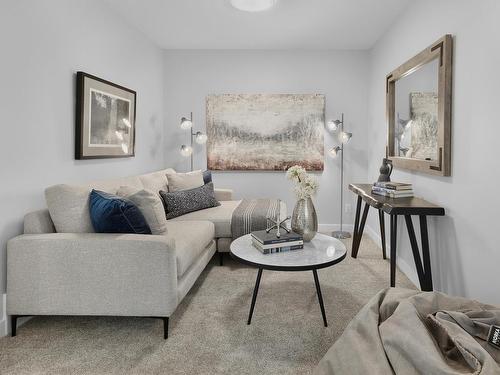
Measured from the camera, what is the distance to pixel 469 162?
2311 mm

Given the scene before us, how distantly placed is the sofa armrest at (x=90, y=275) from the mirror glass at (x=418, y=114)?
2112 millimetres

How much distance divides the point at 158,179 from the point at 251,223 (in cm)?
117

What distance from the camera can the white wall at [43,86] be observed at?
7.45ft

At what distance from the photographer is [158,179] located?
158 inches

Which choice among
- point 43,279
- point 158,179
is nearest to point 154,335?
point 43,279

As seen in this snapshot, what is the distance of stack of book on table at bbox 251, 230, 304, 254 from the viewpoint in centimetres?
243

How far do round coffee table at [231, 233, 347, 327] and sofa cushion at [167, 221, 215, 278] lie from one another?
1.06 feet

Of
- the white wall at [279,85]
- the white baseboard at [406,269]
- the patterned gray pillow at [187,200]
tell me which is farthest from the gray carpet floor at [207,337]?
the white wall at [279,85]

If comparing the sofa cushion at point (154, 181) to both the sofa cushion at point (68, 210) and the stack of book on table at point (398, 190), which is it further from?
the stack of book on table at point (398, 190)

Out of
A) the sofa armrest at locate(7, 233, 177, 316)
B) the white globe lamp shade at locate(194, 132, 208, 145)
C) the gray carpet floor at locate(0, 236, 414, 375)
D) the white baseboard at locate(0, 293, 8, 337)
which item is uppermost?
the white globe lamp shade at locate(194, 132, 208, 145)

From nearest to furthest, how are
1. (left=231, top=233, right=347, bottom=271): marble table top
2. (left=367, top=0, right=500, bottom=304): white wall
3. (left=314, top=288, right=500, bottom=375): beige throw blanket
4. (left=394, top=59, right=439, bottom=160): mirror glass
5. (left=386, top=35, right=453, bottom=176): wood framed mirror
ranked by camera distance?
(left=314, top=288, right=500, bottom=375): beige throw blanket < (left=367, top=0, right=500, bottom=304): white wall < (left=231, top=233, right=347, bottom=271): marble table top < (left=386, top=35, right=453, bottom=176): wood framed mirror < (left=394, top=59, right=439, bottom=160): mirror glass

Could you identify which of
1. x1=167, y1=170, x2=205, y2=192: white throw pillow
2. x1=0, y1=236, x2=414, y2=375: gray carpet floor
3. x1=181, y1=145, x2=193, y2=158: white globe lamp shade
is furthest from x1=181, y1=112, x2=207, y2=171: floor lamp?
x1=0, y1=236, x2=414, y2=375: gray carpet floor

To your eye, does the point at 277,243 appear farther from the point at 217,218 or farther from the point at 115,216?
the point at 217,218

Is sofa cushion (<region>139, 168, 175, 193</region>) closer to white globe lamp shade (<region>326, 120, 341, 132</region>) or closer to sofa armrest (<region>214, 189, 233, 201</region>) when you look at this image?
sofa armrest (<region>214, 189, 233, 201</region>)
